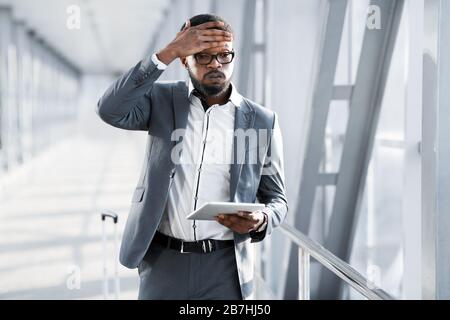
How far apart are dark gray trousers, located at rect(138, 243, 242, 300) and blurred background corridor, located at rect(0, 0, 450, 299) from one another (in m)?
0.34

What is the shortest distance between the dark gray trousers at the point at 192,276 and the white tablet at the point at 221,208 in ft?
0.61

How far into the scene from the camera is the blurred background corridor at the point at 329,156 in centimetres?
155

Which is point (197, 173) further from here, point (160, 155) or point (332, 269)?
point (332, 269)

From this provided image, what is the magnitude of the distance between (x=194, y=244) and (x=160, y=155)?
10.4 inches

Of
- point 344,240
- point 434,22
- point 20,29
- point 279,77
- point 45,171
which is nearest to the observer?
point 434,22

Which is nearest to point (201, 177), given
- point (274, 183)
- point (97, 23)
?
point (274, 183)

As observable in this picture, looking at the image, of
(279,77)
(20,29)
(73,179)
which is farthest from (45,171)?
(279,77)

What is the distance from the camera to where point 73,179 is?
10703 millimetres

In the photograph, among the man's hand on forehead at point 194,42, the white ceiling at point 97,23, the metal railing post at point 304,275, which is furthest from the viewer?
the white ceiling at point 97,23

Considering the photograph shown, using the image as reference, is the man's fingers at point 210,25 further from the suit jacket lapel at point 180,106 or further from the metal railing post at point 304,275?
the metal railing post at point 304,275

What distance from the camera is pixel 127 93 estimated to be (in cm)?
154

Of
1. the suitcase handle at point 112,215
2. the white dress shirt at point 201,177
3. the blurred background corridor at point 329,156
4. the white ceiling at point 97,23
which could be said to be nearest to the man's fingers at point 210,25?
the white dress shirt at point 201,177
